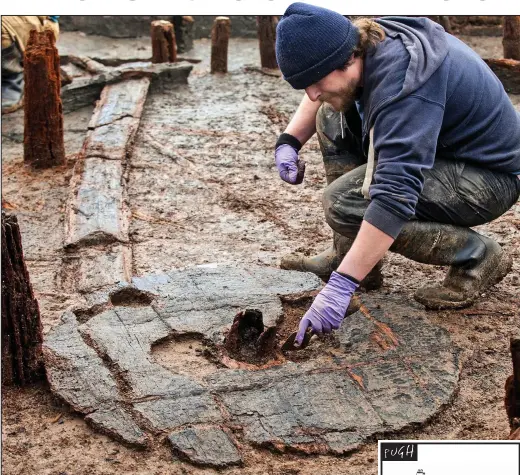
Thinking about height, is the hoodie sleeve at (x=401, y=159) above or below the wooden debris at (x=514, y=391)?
above

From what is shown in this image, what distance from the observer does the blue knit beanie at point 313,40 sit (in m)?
3.36

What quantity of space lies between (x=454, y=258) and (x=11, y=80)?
509cm

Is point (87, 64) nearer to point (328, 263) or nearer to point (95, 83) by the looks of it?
point (95, 83)

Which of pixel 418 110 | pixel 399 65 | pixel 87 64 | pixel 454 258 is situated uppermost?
pixel 399 65

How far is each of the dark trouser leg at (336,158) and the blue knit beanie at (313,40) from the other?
686 mm

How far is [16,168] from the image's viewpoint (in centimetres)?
620

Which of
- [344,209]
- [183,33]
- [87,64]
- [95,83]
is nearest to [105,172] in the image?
[344,209]

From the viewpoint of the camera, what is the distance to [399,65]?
137 inches

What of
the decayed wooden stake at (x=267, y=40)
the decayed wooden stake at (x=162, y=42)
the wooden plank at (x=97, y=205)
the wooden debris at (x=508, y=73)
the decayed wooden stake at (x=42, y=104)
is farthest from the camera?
the decayed wooden stake at (x=267, y=40)

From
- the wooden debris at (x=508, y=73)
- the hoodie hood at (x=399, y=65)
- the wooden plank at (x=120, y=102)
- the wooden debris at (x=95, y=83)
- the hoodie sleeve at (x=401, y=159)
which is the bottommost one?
the wooden debris at (x=95, y=83)

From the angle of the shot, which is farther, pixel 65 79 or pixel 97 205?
pixel 65 79

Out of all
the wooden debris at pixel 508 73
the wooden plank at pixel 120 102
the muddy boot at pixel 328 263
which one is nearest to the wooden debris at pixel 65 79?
the wooden plank at pixel 120 102

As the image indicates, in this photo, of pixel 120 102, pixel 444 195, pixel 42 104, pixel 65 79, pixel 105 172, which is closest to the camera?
pixel 444 195

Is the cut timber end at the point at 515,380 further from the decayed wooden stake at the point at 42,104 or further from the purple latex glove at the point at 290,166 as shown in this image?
the decayed wooden stake at the point at 42,104
